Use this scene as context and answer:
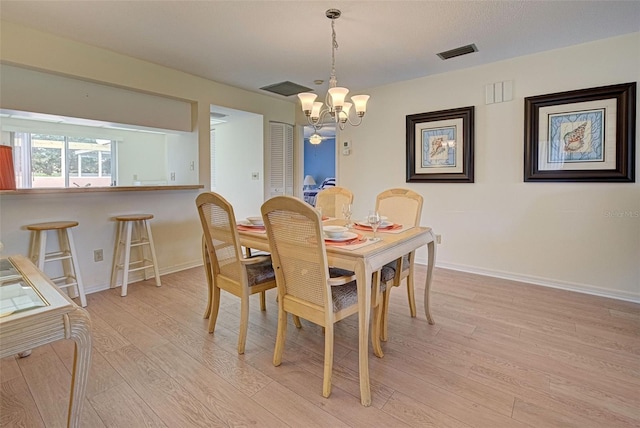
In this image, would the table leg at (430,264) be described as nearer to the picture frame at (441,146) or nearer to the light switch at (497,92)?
the picture frame at (441,146)

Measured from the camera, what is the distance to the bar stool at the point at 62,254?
267 cm

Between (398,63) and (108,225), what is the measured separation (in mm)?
3398

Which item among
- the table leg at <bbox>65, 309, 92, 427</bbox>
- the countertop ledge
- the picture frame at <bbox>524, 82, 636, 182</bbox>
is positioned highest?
the picture frame at <bbox>524, 82, 636, 182</bbox>

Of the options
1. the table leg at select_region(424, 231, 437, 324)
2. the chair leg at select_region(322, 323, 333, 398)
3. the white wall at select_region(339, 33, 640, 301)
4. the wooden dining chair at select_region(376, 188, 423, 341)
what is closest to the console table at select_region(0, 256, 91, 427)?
the chair leg at select_region(322, 323, 333, 398)

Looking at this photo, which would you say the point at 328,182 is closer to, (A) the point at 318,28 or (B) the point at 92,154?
(B) the point at 92,154

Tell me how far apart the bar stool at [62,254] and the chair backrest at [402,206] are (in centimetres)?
266

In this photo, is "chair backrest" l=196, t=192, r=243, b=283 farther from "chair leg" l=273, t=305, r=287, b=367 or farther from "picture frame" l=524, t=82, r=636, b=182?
"picture frame" l=524, t=82, r=636, b=182

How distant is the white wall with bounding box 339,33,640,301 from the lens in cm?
294

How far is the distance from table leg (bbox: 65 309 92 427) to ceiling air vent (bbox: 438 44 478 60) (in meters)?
3.46

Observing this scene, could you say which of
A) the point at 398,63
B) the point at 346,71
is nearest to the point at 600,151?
the point at 398,63

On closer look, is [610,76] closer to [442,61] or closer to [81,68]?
[442,61]

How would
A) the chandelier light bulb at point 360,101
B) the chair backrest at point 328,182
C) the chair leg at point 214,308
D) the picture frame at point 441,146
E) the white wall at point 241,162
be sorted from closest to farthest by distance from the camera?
the chair leg at point 214,308, the chandelier light bulb at point 360,101, the picture frame at point 441,146, the white wall at point 241,162, the chair backrest at point 328,182

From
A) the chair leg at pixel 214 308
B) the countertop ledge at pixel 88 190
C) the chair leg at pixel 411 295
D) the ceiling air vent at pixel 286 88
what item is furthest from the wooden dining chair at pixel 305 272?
the ceiling air vent at pixel 286 88

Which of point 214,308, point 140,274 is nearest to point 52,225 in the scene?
point 140,274
